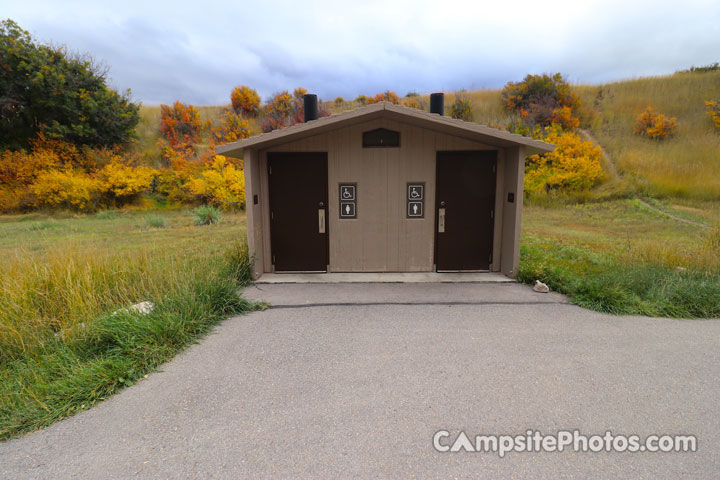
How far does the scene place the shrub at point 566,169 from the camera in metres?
19.3

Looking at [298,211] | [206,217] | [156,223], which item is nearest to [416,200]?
[298,211]

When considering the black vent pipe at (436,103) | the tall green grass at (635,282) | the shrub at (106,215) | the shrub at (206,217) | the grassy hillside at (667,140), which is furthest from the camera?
the grassy hillside at (667,140)

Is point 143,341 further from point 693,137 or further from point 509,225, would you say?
point 693,137

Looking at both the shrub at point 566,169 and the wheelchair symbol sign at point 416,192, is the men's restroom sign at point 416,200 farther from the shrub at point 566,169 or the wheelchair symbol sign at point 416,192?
the shrub at point 566,169

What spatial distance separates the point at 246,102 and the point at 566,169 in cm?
2412

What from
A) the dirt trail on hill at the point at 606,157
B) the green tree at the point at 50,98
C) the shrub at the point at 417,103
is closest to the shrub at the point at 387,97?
the shrub at the point at 417,103

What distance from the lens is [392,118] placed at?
695 cm

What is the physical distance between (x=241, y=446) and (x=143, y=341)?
206cm

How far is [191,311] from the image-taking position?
4773 millimetres

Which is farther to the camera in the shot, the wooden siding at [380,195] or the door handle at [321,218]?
the door handle at [321,218]

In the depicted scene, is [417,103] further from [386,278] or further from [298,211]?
[386,278]

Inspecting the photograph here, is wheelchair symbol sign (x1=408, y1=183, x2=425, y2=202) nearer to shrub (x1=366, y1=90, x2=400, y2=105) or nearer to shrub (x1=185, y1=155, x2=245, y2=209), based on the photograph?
shrub (x1=185, y1=155, x2=245, y2=209)

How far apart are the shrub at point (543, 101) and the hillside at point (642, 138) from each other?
115 centimetres

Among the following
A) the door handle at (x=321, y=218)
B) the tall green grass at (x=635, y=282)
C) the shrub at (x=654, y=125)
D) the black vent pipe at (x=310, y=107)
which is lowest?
the tall green grass at (x=635, y=282)
